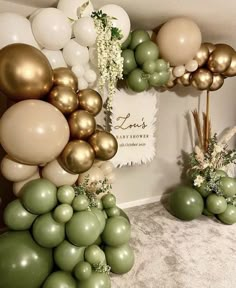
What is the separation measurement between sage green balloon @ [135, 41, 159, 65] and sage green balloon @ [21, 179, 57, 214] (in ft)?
2.96

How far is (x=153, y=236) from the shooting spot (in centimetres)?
175

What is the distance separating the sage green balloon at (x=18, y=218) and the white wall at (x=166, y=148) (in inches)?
36.5

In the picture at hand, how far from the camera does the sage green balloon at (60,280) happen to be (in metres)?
1.11

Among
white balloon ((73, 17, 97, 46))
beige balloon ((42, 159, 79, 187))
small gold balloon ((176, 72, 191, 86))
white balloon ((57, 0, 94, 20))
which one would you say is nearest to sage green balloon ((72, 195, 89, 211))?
beige balloon ((42, 159, 79, 187))

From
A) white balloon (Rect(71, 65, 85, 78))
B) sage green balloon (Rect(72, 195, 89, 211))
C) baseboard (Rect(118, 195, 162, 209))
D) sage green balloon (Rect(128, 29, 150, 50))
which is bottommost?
baseboard (Rect(118, 195, 162, 209))

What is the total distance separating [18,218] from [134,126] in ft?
3.43

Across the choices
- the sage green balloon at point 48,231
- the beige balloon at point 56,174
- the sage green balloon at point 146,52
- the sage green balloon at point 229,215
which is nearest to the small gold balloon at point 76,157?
the beige balloon at point 56,174

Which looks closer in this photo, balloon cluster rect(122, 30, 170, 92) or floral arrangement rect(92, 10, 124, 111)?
floral arrangement rect(92, 10, 124, 111)

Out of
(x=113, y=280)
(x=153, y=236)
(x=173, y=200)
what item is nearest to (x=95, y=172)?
(x=113, y=280)

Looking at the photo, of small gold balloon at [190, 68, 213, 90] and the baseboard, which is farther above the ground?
small gold balloon at [190, 68, 213, 90]

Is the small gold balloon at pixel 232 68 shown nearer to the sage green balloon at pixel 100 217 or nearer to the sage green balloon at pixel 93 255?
the sage green balloon at pixel 100 217

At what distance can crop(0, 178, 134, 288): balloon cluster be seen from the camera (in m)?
1.11

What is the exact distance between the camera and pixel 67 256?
1.15m

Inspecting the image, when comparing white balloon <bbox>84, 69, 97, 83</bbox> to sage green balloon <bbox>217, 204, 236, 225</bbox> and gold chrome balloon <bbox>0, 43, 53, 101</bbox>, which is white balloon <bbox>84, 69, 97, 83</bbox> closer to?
gold chrome balloon <bbox>0, 43, 53, 101</bbox>
